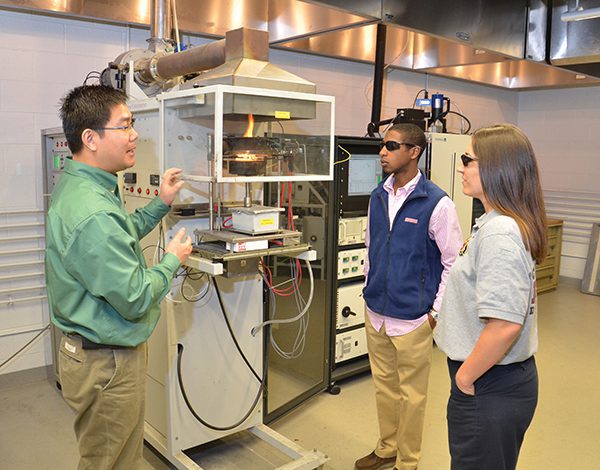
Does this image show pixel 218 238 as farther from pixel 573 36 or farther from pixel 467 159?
pixel 573 36

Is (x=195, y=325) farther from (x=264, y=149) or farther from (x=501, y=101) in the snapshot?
(x=501, y=101)

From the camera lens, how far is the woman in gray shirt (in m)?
1.43

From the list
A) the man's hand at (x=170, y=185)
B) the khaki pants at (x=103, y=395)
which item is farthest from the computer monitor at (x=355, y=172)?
the khaki pants at (x=103, y=395)

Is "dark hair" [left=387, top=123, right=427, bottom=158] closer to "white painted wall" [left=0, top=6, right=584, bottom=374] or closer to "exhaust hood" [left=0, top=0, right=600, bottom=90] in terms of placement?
"exhaust hood" [left=0, top=0, right=600, bottom=90]

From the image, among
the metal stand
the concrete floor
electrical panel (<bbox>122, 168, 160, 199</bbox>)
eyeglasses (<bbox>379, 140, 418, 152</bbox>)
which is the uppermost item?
eyeglasses (<bbox>379, 140, 418, 152</bbox>)

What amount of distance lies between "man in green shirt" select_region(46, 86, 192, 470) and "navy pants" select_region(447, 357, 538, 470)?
99 cm

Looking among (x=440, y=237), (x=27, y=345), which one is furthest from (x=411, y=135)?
(x=27, y=345)

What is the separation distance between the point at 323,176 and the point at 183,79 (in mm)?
818

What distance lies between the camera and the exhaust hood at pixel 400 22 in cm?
296

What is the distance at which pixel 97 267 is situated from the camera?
5.19 feet

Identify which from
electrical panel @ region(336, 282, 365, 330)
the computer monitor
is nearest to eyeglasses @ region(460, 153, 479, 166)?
the computer monitor

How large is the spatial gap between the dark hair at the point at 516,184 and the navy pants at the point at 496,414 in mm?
345

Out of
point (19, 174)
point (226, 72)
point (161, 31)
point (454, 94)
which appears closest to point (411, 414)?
point (226, 72)

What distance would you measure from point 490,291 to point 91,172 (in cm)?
125
